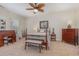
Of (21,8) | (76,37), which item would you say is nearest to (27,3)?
(21,8)

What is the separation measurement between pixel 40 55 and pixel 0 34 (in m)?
0.79

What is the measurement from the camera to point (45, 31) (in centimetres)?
201

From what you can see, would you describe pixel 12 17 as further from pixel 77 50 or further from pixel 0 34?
pixel 77 50

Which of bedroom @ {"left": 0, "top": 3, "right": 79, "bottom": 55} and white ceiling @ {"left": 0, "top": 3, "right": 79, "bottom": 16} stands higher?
white ceiling @ {"left": 0, "top": 3, "right": 79, "bottom": 16}

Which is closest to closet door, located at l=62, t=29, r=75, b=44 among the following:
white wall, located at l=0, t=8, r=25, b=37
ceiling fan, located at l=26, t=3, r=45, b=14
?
ceiling fan, located at l=26, t=3, r=45, b=14

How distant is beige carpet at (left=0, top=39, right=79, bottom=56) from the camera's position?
198 cm

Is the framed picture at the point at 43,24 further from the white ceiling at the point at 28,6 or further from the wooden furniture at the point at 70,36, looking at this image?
the wooden furniture at the point at 70,36

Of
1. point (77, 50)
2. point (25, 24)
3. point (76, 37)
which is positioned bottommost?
point (77, 50)

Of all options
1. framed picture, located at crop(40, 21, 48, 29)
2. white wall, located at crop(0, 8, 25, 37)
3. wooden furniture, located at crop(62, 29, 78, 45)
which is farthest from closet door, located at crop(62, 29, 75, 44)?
white wall, located at crop(0, 8, 25, 37)

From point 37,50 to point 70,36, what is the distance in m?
0.64

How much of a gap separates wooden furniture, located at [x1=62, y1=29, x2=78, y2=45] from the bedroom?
0.06 metres

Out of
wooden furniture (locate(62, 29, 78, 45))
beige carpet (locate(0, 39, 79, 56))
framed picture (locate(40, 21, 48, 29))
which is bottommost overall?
beige carpet (locate(0, 39, 79, 56))

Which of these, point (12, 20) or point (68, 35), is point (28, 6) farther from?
point (68, 35)

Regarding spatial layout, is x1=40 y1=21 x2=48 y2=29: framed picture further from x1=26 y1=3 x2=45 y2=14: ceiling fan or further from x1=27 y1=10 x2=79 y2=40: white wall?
x1=26 y1=3 x2=45 y2=14: ceiling fan
